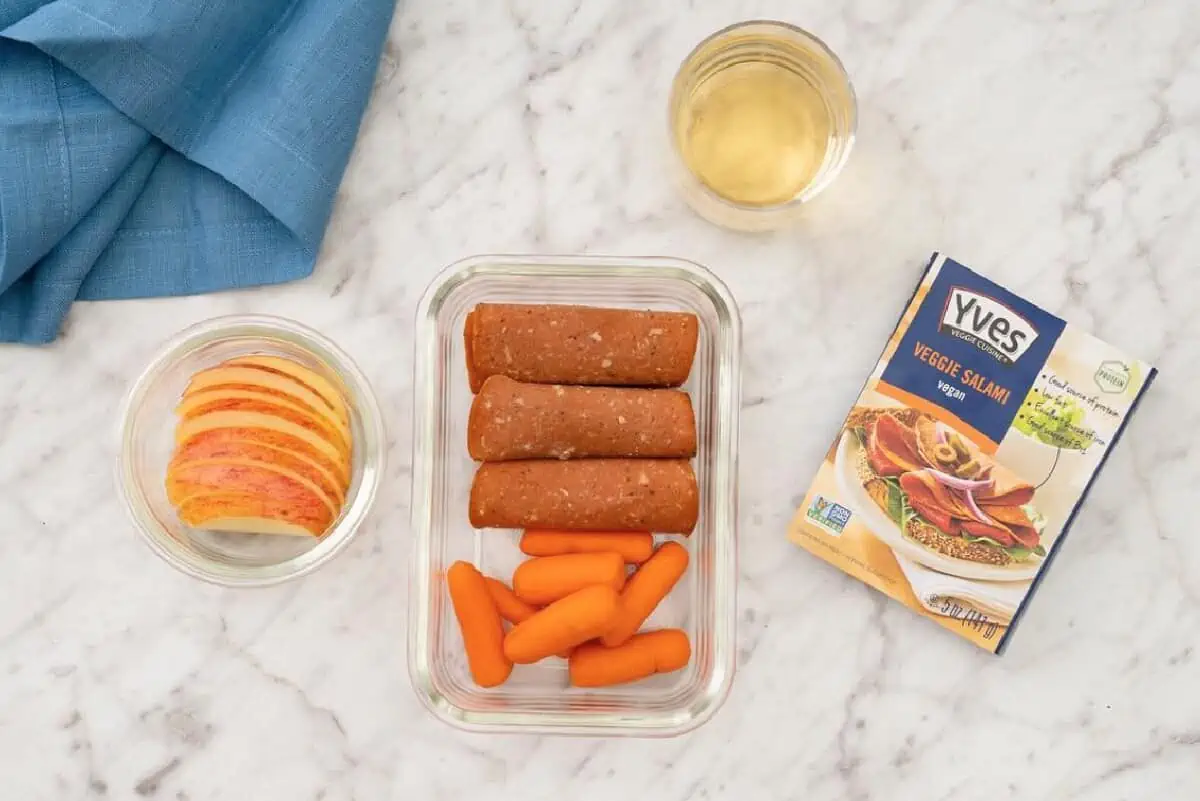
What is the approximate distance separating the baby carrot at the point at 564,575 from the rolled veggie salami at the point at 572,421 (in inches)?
3.5

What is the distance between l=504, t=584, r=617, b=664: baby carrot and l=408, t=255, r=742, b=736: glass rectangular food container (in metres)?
0.07

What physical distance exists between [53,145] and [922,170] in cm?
79

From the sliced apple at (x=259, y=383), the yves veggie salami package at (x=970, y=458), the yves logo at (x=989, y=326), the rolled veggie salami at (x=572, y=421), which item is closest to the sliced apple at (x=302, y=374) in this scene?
the sliced apple at (x=259, y=383)

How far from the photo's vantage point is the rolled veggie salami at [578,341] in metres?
0.90

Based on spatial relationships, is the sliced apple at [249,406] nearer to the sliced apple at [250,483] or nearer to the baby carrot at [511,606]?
the sliced apple at [250,483]

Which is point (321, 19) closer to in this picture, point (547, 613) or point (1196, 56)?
point (547, 613)

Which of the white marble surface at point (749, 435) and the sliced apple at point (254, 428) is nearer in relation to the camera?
the sliced apple at point (254, 428)

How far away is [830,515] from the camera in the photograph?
3.24ft

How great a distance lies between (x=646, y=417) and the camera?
0.90m

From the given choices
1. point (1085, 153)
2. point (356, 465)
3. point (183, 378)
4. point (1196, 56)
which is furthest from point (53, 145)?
point (1196, 56)

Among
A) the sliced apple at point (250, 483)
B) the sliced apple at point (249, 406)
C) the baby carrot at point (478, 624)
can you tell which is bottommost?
the baby carrot at point (478, 624)

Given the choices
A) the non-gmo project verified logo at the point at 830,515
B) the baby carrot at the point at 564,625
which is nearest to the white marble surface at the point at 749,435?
the non-gmo project verified logo at the point at 830,515

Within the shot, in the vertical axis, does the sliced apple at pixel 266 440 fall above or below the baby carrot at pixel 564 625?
above

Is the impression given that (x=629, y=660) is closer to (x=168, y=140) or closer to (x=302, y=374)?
(x=302, y=374)
